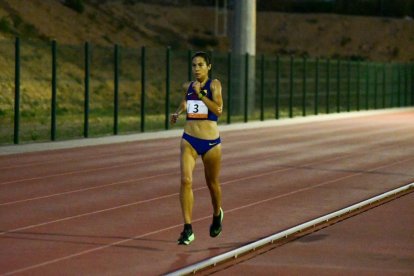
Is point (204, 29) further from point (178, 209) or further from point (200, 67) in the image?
point (200, 67)

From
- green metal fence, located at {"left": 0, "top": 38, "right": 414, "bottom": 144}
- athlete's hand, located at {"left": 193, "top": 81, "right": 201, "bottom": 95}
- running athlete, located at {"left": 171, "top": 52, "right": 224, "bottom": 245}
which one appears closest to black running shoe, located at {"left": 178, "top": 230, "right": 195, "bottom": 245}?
running athlete, located at {"left": 171, "top": 52, "right": 224, "bottom": 245}

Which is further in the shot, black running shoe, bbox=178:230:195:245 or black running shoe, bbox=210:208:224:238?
black running shoe, bbox=210:208:224:238

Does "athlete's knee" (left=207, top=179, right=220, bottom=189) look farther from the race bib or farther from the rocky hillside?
the rocky hillside

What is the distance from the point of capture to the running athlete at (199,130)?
13.1m

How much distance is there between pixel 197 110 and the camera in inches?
520

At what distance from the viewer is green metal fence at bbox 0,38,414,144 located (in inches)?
1601

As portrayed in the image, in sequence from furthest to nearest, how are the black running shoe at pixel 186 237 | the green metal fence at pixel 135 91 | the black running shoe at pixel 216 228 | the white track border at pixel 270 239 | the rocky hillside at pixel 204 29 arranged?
1. the rocky hillside at pixel 204 29
2. the green metal fence at pixel 135 91
3. the black running shoe at pixel 216 228
4. the black running shoe at pixel 186 237
5. the white track border at pixel 270 239

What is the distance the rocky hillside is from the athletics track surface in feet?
167

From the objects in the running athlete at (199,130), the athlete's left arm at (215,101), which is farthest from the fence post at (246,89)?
the athlete's left arm at (215,101)

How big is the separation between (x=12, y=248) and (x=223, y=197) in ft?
19.6

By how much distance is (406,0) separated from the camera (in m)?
179

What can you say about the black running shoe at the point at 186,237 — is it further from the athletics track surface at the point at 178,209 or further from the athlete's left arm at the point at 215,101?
the athlete's left arm at the point at 215,101

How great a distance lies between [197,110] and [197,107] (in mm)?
29

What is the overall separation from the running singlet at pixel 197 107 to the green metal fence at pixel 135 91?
18966 millimetres
